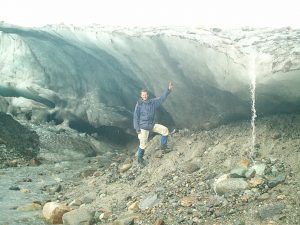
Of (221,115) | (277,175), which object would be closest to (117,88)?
(221,115)

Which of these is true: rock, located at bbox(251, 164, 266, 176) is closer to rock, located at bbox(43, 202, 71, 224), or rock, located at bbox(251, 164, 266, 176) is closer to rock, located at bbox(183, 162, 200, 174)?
rock, located at bbox(183, 162, 200, 174)

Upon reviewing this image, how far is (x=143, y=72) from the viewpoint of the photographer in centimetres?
823

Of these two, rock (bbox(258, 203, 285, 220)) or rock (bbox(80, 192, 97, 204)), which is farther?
rock (bbox(80, 192, 97, 204))

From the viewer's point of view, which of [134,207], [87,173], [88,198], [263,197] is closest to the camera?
[263,197]

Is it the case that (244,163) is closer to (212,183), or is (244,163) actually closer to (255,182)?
(212,183)

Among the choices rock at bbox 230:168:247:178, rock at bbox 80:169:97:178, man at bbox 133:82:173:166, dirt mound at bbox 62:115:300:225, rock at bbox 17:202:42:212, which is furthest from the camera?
rock at bbox 80:169:97:178

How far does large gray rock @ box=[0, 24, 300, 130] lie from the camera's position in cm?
555

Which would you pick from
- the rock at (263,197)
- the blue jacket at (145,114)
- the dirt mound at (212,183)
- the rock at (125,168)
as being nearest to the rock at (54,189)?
the dirt mound at (212,183)

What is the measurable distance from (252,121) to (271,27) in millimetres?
1535

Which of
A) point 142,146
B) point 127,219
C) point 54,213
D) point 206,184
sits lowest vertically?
point 54,213

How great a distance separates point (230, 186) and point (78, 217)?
178cm

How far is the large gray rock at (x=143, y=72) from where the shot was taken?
5547 mm

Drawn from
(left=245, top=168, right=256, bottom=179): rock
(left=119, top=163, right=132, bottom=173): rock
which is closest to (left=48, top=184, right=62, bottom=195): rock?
(left=119, top=163, right=132, bottom=173): rock

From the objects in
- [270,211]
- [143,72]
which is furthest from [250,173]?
[143,72]
